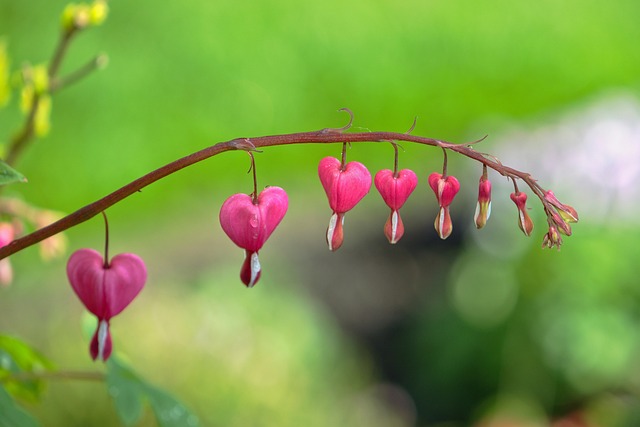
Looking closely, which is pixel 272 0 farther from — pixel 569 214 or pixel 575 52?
pixel 569 214

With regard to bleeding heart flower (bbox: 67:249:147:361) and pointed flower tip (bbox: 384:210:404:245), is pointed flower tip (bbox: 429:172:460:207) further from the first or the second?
bleeding heart flower (bbox: 67:249:147:361)

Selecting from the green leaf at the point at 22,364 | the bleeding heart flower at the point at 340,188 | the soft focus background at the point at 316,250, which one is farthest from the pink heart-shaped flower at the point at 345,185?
the soft focus background at the point at 316,250

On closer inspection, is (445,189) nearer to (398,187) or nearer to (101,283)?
(398,187)

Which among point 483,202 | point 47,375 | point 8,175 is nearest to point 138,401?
point 47,375

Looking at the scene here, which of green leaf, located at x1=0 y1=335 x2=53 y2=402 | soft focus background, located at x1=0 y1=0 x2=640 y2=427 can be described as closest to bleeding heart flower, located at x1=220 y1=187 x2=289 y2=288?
green leaf, located at x1=0 y1=335 x2=53 y2=402

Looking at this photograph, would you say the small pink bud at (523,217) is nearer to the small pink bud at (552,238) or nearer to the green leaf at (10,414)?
the small pink bud at (552,238)

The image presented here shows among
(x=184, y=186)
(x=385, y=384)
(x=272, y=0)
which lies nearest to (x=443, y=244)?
(x=385, y=384)
